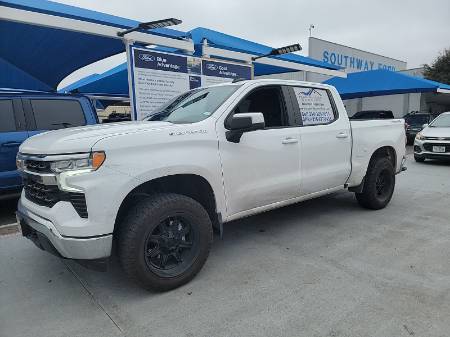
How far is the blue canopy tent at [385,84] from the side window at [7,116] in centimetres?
1556

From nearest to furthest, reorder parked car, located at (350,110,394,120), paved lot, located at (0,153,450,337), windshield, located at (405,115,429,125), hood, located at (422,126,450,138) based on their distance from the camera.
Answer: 1. paved lot, located at (0,153,450,337)
2. hood, located at (422,126,450,138)
3. parked car, located at (350,110,394,120)
4. windshield, located at (405,115,429,125)

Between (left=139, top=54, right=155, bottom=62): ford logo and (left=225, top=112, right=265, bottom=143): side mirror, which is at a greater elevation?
(left=139, top=54, right=155, bottom=62): ford logo

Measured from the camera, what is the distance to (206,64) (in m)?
8.08

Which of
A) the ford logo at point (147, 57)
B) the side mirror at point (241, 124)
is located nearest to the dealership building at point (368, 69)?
the ford logo at point (147, 57)

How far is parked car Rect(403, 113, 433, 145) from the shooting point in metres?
16.9

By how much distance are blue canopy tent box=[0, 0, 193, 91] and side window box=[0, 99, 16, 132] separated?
1.22 metres

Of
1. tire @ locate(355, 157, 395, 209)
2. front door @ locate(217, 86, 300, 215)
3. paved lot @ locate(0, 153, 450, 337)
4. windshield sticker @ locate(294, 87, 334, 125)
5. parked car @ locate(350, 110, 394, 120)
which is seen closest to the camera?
paved lot @ locate(0, 153, 450, 337)

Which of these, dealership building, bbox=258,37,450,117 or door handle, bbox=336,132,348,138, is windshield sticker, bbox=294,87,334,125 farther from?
dealership building, bbox=258,37,450,117

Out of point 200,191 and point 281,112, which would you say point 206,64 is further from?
point 200,191

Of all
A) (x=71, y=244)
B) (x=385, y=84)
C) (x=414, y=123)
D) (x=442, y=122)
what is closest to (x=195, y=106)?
(x=71, y=244)

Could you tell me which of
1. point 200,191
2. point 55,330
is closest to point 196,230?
point 200,191

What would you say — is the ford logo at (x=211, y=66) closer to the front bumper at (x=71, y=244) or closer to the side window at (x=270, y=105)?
the side window at (x=270, y=105)

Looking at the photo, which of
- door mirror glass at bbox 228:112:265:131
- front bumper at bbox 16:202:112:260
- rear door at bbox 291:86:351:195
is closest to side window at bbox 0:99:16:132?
front bumper at bbox 16:202:112:260

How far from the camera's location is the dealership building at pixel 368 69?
912 inches
